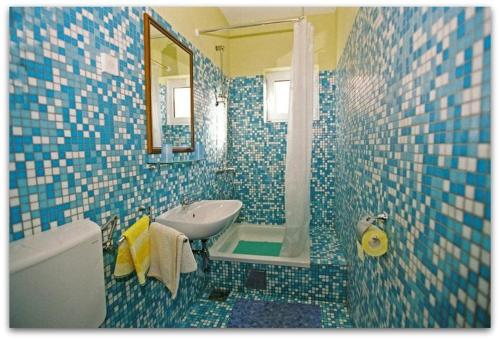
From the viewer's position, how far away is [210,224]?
1.45 metres

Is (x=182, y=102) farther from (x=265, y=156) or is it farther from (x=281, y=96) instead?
(x=281, y=96)

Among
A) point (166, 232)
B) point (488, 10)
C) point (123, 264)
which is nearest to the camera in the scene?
point (488, 10)

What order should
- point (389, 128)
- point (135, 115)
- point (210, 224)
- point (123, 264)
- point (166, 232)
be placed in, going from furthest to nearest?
point (210, 224), point (135, 115), point (166, 232), point (123, 264), point (389, 128)

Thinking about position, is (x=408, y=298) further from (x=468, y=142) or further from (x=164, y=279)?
(x=164, y=279)

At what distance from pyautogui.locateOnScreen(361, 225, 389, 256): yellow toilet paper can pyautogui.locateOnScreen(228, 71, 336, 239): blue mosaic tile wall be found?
168 centimetres

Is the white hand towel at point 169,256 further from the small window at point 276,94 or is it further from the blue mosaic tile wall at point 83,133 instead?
the small window at point 276,94

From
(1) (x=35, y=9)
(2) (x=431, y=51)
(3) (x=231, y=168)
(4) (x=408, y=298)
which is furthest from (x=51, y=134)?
(3) (x=231, y=168)

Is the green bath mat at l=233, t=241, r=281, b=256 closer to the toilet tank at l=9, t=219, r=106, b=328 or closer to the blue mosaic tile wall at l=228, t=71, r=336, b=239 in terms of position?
the blue mosaic tile wall at l=228, t=71, r=336, b=239

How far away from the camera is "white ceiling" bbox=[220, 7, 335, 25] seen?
8.35 feet

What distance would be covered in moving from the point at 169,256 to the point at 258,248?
1493mm

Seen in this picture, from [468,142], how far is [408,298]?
0.57m

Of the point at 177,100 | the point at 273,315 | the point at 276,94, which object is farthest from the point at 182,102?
the point at 273,315

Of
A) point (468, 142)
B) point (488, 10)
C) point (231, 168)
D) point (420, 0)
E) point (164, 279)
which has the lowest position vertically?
point (164, 279)

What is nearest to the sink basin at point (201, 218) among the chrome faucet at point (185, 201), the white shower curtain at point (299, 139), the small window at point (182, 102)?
the chrome faucet at point (185, 201)
